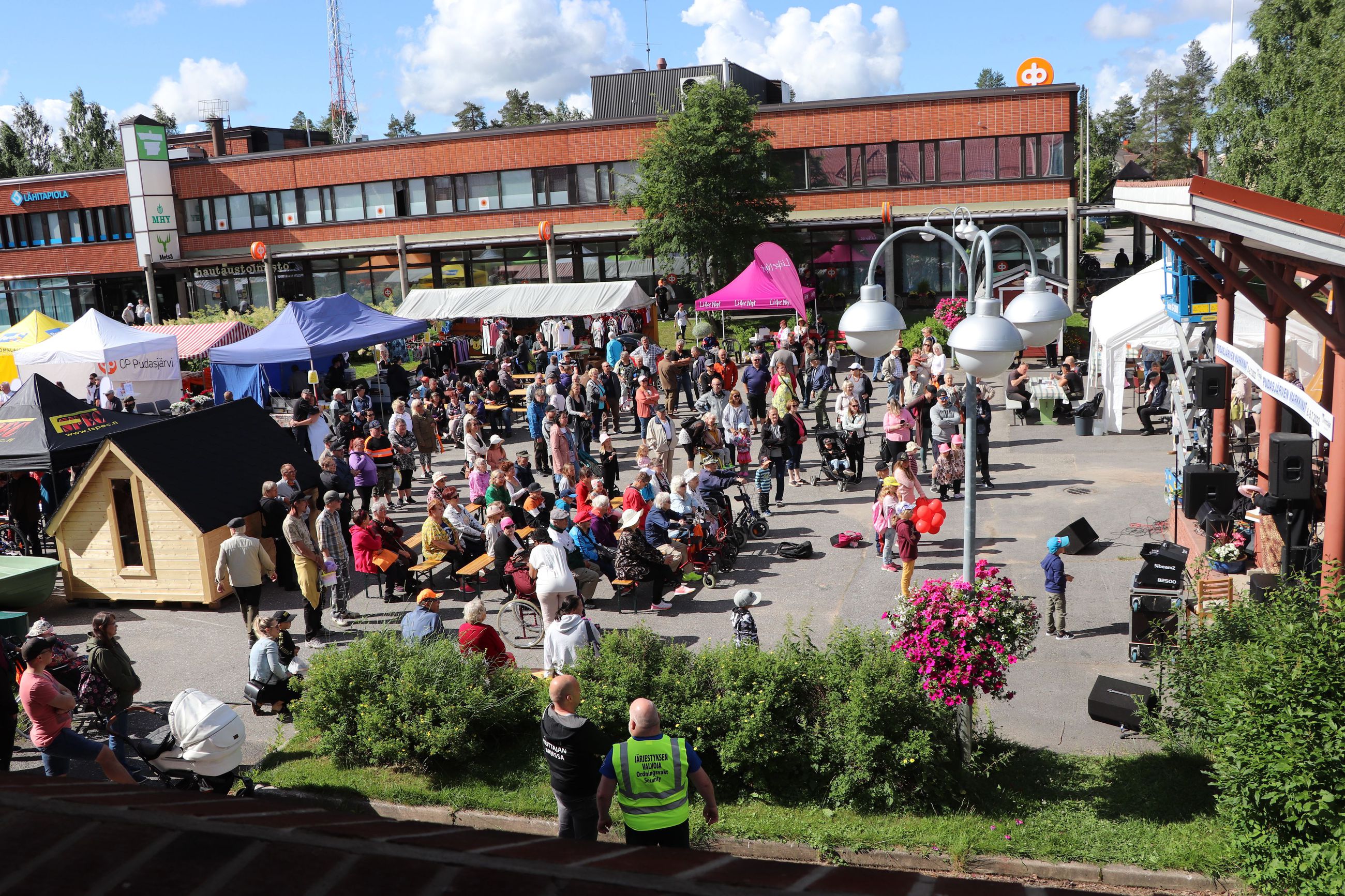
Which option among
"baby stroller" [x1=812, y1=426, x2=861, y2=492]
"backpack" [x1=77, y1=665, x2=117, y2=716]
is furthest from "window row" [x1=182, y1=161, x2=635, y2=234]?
"backpack" [x1=77, y1=665, x2=117, y2=716]

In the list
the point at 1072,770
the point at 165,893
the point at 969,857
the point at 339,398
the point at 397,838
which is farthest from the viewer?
the point at 339,398

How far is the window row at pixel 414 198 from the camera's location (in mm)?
39938

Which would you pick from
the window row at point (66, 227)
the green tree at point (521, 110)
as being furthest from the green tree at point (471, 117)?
the window row at point (66, 227)

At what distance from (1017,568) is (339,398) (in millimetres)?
14585

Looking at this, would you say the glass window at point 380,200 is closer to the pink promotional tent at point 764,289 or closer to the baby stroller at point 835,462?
the pink promotional tent at point 764,289

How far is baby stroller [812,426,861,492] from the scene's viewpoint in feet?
57.8

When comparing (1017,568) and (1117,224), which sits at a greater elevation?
(1117,224)

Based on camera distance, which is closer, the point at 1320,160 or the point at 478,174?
the point at 1320,160

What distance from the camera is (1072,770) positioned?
8.12m

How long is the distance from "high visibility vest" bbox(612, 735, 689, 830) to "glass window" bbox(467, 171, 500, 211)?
3752cm

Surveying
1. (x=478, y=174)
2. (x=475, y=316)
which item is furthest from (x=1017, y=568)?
(x=478, y=174)

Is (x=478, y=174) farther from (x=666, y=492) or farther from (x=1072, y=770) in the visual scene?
(x=1072, y=770)

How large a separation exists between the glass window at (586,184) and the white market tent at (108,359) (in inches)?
722

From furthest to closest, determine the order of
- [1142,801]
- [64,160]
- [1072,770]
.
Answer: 1. [64,160]
2. [1072,770]
3. [1142,801]
